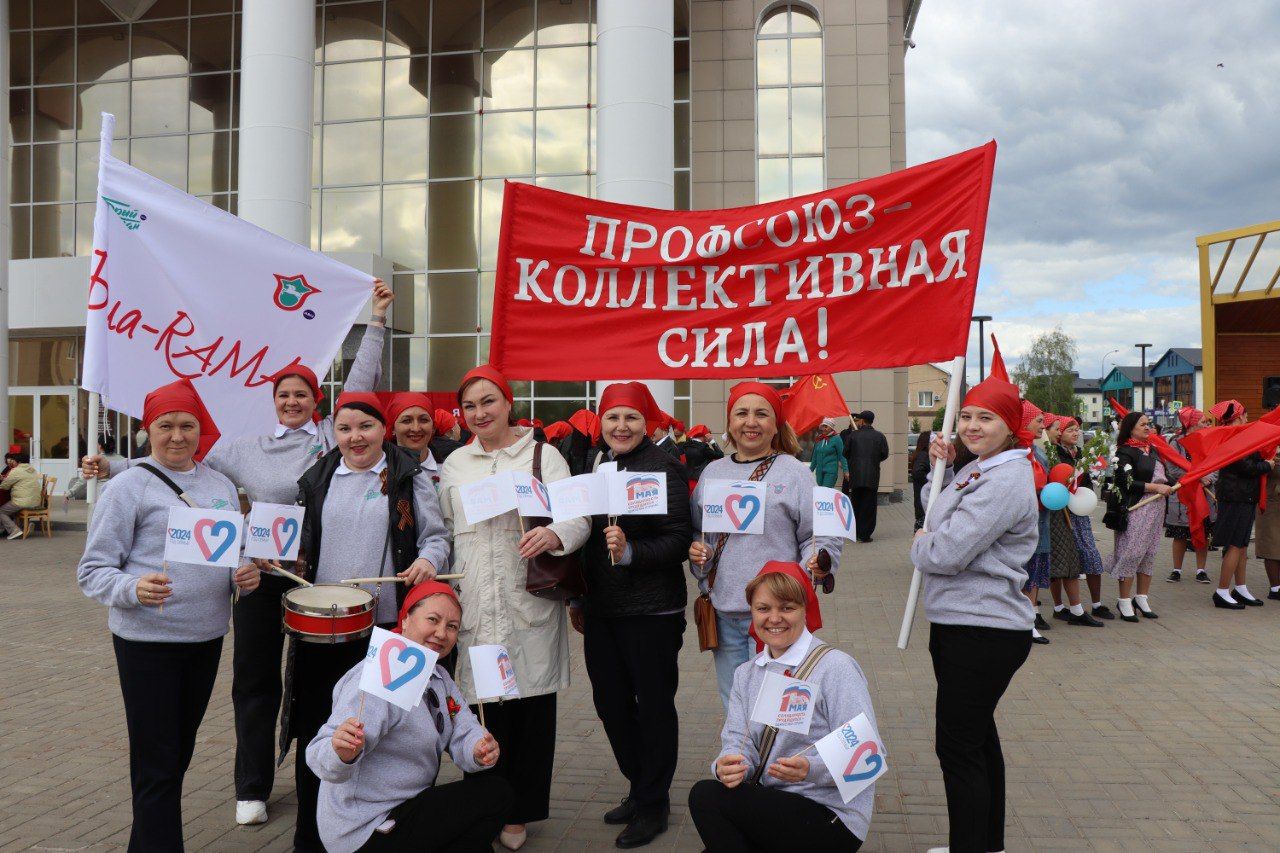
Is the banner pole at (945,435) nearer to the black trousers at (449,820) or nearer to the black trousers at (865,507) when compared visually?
the black trousers at (449,820)

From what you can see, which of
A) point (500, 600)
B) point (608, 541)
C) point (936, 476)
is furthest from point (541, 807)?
point (936, 476)

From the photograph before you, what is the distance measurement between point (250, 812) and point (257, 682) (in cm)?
60

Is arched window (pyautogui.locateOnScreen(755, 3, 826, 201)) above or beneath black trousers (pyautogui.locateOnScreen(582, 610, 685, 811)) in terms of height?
above

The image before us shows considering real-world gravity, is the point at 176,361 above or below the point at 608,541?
above

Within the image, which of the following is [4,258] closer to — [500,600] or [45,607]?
[45,607]

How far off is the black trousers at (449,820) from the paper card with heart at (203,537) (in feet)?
3.67

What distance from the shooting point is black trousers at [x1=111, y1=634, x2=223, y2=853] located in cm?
363

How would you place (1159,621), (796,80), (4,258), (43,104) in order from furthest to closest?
(43,104), (796,80), (4,258), (1159,621)

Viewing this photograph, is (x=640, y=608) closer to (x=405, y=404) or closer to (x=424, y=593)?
(x=424, y=593)

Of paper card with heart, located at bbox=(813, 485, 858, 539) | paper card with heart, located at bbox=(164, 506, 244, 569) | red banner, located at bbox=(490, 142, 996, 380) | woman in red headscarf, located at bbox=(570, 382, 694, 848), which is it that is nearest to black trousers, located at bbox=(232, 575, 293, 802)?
paper card with heart, located at bbox=(164, 506, 244, 569)

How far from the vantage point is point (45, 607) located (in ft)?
34.3

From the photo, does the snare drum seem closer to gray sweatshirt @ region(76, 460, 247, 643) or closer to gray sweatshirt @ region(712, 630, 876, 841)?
gray sweatshirt @ region(76, 460, 247, 643)

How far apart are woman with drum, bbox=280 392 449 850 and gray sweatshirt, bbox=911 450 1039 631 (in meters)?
1.98

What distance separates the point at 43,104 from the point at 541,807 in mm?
28548
